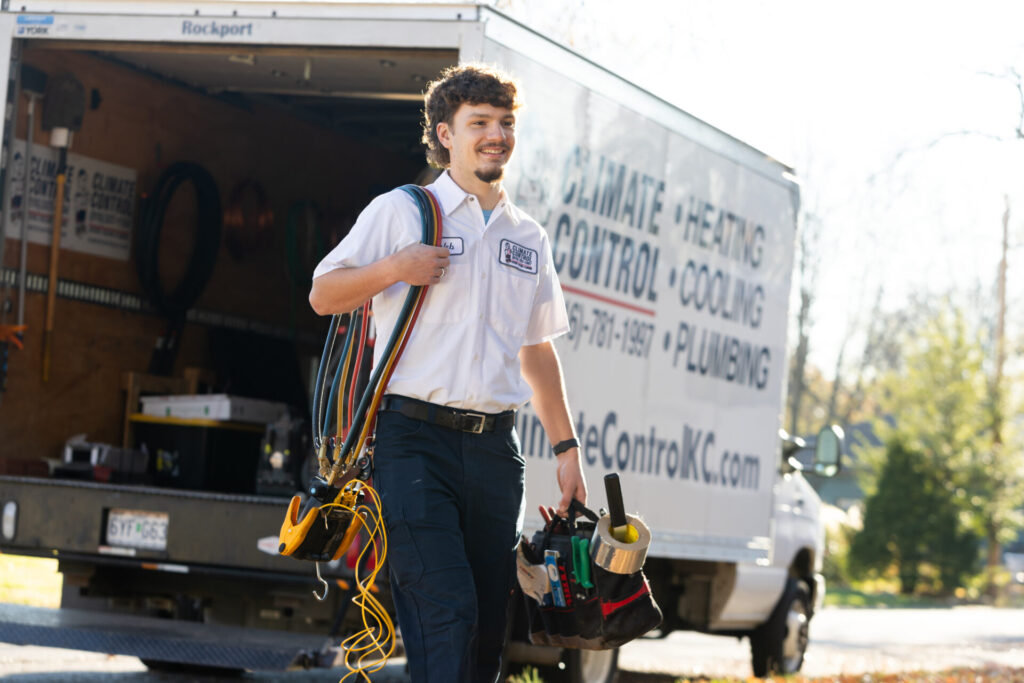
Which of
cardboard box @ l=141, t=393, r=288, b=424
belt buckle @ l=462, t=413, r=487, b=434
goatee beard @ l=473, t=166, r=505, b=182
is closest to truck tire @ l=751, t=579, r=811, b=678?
cardboard box @ l=141, t=393, r=288, b=424

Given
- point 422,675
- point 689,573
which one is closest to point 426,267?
point 422,675

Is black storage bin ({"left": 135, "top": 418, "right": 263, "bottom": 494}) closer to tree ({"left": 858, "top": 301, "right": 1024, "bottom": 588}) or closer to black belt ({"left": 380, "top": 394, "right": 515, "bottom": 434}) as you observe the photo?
black belt ({"left": 380, "top": 394, "right": 515, "bottom": 434})

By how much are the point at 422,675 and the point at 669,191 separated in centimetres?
433

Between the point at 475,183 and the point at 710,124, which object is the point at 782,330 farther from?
the point at 475,183

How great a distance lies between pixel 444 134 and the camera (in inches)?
172

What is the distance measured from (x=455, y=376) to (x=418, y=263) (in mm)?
347

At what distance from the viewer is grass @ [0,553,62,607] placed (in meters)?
10.4

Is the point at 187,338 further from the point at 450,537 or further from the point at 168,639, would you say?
the point at 450,537

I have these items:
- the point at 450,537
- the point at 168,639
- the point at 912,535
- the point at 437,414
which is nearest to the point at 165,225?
the point at 168,639

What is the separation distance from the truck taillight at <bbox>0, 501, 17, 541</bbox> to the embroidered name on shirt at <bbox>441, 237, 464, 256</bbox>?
11.9 ft

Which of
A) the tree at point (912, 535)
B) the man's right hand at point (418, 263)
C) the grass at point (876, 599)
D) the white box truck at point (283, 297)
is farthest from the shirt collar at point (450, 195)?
the tree at point (912, 535)

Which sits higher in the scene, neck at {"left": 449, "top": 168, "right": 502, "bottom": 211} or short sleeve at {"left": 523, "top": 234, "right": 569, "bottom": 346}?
neck at {"left": 449, "top": 168, "right": 502, "bottom": 211}

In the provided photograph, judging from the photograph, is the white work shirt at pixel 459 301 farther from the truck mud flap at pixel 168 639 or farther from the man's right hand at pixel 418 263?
the truck mud flap at pixel 168 639

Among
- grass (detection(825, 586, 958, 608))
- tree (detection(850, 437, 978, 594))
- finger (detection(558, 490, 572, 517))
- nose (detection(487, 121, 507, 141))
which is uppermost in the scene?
nose (detection(487, 121, 507, 141))
